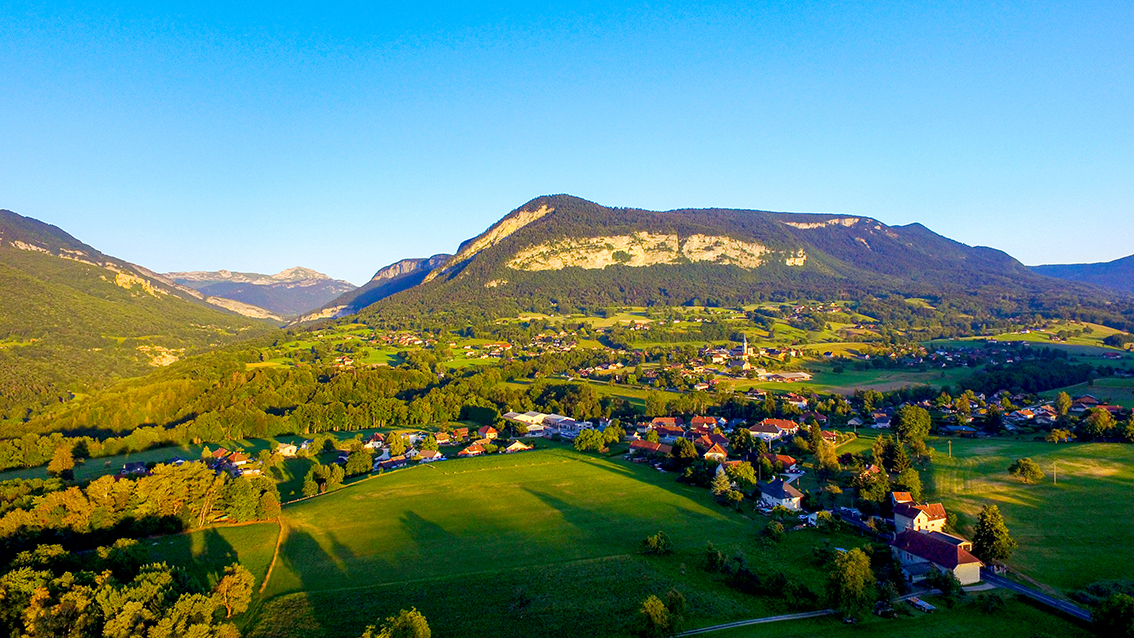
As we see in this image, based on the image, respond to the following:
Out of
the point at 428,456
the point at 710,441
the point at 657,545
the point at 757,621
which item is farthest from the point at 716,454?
the point at 428,456

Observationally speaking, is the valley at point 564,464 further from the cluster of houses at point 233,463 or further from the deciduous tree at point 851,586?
the cluster of houses at point 233,463

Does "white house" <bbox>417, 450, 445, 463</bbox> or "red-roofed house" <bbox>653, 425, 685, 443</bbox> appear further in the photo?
"red-roofed house" <bbox>653, 425, 685, 443</bbox>

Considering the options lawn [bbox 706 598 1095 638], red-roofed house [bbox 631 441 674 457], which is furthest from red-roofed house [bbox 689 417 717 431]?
lawn [bbox 706 598 1095 638]

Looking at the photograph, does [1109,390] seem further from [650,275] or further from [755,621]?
[650,275]

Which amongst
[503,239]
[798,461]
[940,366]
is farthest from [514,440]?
[503,239]

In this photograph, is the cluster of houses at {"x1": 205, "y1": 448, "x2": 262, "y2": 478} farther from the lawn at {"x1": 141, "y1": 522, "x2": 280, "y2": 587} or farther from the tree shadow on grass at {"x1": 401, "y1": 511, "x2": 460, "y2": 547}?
the tree shadow on grass at {"x1": 401, "y1": 511, "x2": 460, "y2": 547}

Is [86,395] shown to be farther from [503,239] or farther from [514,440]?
[503,239]
